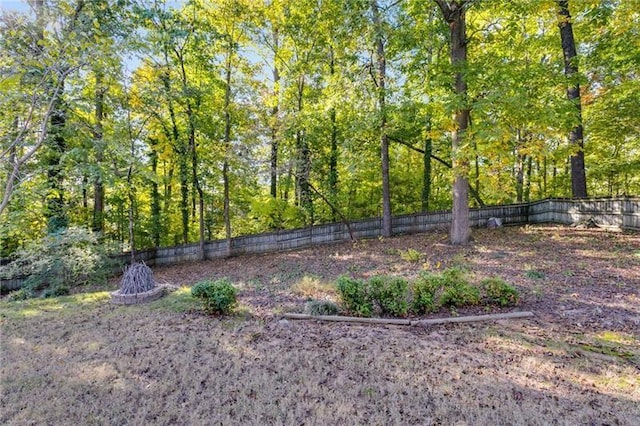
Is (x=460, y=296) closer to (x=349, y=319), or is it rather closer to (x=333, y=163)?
(x=349, y=319)

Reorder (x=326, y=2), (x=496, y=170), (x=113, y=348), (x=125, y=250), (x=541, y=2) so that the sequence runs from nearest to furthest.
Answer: (x=113, y=348)
(x=541, y=2)
(x=496, y=170)
(x=326, y=2)
(x=125, y=250)

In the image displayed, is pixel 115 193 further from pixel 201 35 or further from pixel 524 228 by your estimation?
pixel 524 228

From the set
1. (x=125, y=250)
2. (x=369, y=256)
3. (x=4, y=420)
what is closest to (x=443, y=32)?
(x=369, y=256)

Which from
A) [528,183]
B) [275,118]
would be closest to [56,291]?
[275,118]

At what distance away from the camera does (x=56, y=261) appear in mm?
7148

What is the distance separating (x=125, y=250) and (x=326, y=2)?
11.3 m

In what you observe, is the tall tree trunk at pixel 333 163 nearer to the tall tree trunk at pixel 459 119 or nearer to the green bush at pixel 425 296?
the tall tree trunk at pixel 459 119

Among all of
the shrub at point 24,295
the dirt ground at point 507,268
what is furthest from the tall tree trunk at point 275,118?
the shrub at point 24,295

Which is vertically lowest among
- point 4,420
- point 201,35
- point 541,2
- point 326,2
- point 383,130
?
point 4,420

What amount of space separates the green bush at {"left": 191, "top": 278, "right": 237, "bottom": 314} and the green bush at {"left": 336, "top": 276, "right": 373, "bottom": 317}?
1.65 meters

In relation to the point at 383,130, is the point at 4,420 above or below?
below

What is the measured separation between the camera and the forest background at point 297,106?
460 centimetres

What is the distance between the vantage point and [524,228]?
10008 millimetres

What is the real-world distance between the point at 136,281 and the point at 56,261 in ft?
10.1
